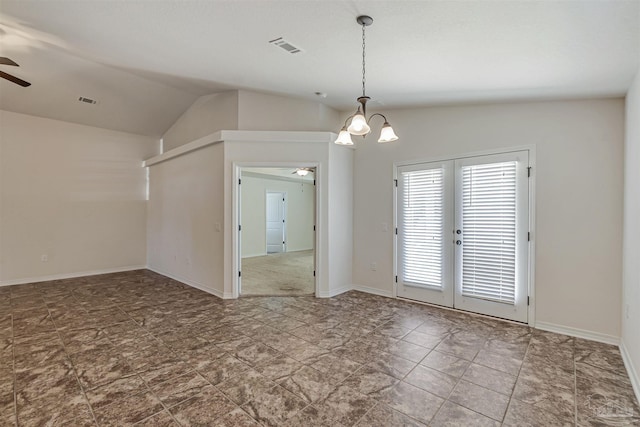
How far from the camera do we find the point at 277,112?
492 centimetres

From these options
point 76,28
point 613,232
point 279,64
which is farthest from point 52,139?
point 613,232

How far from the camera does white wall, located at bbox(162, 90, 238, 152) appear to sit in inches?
197

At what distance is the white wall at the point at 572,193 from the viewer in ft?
10.5

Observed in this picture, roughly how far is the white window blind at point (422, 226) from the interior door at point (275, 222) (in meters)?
6.11

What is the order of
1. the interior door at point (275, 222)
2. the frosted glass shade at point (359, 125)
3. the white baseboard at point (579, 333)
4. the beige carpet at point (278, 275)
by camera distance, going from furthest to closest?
1. the interior door at point (275, 222)
2. the beige carpet at point (278, 275)
3. the white baseboard at point (579, 333)
4. the frosted glass shade at point (359, 125)

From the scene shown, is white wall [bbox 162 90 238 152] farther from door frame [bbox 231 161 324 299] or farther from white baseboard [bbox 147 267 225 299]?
white baseboard [bbox 147 267 225 299]

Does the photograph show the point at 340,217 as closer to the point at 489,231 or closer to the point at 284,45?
the point at 489,231

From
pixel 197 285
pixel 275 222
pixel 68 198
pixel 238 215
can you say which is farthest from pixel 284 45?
pixel 275 222

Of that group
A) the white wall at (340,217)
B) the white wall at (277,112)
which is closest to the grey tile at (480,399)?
the white wall at (340,217)

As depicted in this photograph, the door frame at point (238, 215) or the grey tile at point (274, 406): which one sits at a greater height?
the door frame at point (238, 215)

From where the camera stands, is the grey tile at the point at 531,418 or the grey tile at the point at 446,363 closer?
the grey tile at the point at 531,418

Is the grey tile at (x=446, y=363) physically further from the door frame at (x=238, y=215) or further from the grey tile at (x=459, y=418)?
the door frame at (x=238, y=215)

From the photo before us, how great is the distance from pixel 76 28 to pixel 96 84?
7.44ft

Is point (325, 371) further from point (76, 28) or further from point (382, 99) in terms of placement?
point (76, 28)
